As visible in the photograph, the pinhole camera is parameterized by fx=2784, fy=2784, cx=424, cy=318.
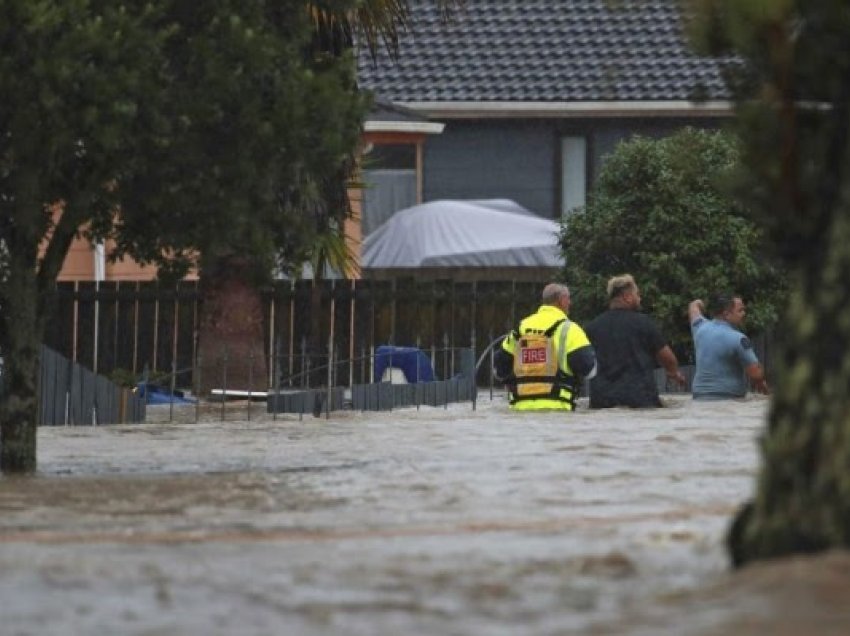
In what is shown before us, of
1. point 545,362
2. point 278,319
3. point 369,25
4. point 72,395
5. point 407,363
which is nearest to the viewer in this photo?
point 72,395

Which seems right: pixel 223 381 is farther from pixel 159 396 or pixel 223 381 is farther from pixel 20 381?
pixel 20 381

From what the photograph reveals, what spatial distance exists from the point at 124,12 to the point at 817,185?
6.79 m

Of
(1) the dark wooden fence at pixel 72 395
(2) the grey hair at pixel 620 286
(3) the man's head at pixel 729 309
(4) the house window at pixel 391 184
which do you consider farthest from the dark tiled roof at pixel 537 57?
(1) the dark wooden fence at pixel 72 395

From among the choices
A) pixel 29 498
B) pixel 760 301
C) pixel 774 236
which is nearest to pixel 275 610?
pixel 774 236

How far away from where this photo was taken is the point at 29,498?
1388cm

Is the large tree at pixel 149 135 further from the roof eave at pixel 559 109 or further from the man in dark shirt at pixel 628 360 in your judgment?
the roof eave at pixel 559 109

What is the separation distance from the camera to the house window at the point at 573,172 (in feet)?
138

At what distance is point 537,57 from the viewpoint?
41938 millimetres

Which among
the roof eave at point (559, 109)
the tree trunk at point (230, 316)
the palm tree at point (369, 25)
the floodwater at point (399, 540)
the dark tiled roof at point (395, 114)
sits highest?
the roof eave at point (559, 109)

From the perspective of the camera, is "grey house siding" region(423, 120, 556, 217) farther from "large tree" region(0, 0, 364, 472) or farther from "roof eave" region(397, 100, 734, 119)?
"large tree" region(0, 0, 364, 472)

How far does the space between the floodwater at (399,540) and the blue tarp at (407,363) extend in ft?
27.0

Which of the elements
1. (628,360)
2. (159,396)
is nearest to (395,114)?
(159,396)

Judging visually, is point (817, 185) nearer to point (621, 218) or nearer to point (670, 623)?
point (670, 623)

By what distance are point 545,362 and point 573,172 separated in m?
19.3
